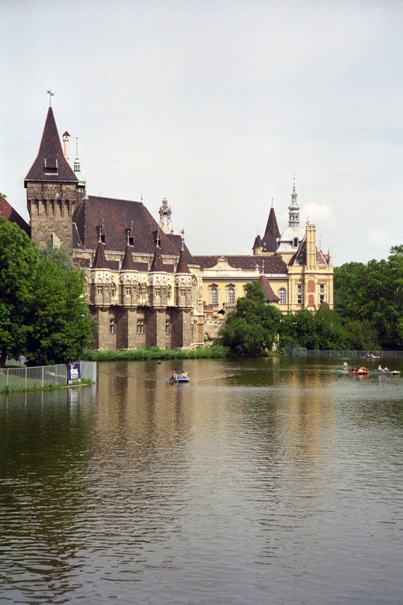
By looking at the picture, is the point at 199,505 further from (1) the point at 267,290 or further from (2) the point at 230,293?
(2) the point at 230,293

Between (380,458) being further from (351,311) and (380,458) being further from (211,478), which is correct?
(351,311)

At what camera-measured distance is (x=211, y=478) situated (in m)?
32.4

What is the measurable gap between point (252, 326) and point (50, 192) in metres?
30.1

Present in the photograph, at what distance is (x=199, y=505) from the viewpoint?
28.5 metres

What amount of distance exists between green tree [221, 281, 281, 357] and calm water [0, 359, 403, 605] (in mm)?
71214

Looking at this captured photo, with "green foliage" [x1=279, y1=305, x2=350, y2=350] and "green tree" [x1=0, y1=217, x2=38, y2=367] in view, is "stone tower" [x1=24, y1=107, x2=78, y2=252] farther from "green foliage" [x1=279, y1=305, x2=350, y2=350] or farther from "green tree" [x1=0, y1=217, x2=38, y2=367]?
"green tree" [x1=0, y1=217, x2=38, y2=367]

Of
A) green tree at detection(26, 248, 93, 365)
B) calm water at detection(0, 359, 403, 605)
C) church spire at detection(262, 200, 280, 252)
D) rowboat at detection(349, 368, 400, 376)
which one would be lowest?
calm water at detection(0, 359, 403, 605)

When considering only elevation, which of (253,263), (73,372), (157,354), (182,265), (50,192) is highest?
(50,192)

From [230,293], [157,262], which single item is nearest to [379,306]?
[157,262]

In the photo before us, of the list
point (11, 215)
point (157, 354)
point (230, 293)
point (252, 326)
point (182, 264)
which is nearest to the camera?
point (11, 215)

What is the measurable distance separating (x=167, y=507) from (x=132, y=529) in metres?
2.67

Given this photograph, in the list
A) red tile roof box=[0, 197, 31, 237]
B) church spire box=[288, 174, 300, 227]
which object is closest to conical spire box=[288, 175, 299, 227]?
church spire box=[288, 174, 300, 227]

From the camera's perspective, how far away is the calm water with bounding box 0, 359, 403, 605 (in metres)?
21.2

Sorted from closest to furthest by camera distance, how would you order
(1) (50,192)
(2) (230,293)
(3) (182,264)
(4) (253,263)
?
(1) (50,192), (3) (182,264), (2) (230,293), (4) (253,263)
